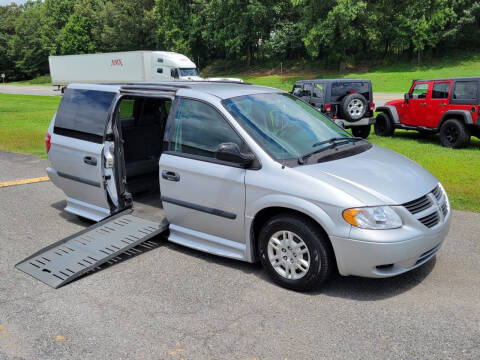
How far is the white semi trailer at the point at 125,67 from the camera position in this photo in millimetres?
30938

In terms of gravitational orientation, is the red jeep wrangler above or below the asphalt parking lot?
above

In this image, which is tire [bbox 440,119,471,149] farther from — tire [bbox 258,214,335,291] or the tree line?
the tree line

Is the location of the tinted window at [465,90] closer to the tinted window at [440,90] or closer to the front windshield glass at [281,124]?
the tinted window at [440,90]

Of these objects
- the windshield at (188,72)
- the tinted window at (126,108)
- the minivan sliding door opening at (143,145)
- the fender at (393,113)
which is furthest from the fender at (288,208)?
the windshield at (188,72)

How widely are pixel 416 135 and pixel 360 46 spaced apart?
116 ft

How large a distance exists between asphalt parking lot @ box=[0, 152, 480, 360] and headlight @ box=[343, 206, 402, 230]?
71 centimetres

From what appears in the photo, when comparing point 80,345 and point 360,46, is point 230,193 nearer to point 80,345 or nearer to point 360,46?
point 80,345

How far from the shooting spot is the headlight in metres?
3.82

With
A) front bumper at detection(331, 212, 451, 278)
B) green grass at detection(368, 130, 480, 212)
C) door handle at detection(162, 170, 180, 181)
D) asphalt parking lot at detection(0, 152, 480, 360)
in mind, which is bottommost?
green grass at detection(368, 130, 480, 212)

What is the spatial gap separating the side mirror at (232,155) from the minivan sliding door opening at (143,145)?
6.92 ft

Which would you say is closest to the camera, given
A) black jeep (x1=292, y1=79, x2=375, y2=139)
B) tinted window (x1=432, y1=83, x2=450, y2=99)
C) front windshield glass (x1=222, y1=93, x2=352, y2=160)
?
front windshield glass (x1=222, y1=93, x2=352, y2=160)

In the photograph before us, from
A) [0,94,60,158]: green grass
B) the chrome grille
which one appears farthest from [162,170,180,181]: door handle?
[0,94,60,158]: green grass

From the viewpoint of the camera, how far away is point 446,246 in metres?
5.22

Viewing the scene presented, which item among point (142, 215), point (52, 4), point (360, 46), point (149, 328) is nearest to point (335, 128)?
point (142, 215)
